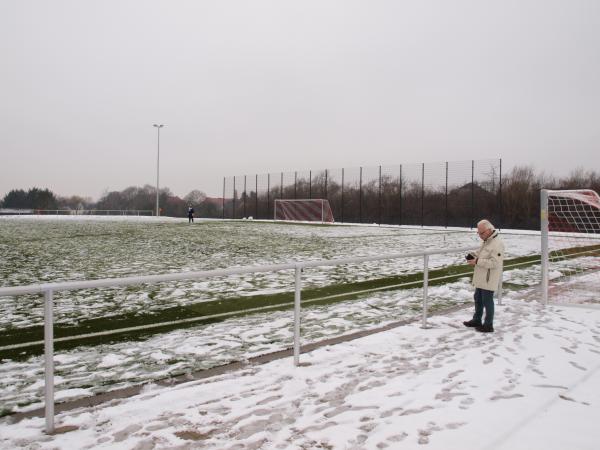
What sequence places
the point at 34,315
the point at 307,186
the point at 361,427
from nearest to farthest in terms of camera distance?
the point at 361,427, the point at 34,315, the point at 307,186

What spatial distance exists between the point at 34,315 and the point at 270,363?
3974mm

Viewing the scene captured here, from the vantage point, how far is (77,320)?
6270 mm

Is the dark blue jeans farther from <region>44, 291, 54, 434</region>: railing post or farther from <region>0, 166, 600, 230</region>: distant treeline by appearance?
<region>0, 166, 600, 230</region>: distant treeline

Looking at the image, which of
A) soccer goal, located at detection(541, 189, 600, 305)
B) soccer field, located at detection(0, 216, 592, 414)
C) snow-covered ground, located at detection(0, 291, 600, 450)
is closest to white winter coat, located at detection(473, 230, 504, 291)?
snow-covered ground, located at detection(0, 291, 600, 450)

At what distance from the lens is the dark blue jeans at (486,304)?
571 cm

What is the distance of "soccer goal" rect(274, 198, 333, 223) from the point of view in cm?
3944

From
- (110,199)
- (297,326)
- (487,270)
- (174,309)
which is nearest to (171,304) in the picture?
(174,309)

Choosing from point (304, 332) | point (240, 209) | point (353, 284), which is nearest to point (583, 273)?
point (353, 284)

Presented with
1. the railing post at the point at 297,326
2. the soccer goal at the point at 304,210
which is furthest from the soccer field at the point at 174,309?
the soccer goal at the point at 304,210

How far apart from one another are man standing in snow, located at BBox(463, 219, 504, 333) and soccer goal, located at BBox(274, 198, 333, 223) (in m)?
33.0

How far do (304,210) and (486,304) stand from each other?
116 feet

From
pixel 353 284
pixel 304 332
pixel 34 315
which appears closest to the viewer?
pixel 304 332

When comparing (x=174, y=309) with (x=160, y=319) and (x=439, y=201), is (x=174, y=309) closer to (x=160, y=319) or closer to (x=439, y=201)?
(x=160, y=319)

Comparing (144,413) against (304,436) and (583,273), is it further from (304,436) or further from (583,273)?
(583,273)
